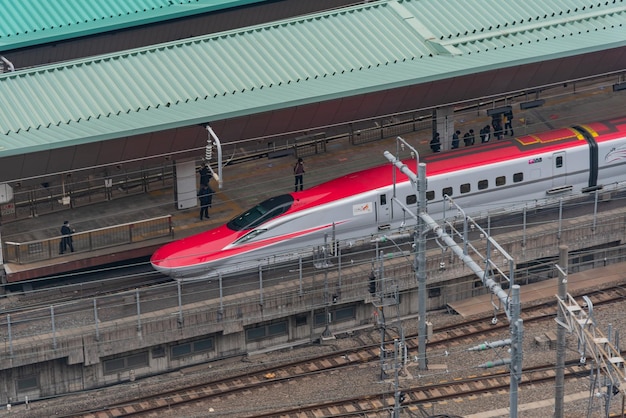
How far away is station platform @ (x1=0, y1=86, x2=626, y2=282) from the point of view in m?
59.0

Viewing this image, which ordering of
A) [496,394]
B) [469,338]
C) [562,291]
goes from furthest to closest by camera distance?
1. [469,338]
2. [496,394]
3. [562,291]

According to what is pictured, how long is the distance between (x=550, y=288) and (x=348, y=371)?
30.2ft

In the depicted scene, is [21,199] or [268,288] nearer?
[268,288]

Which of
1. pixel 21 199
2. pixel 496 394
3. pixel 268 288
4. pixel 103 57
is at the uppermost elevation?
pixel 103 57

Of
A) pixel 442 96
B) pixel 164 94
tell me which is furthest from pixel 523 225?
pixel 164 94

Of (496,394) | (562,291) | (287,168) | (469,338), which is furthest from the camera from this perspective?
(287,168)

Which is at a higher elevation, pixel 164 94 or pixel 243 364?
pixel 164 94

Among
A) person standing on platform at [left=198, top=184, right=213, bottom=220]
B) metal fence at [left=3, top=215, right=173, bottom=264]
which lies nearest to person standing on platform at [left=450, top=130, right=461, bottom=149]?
person standing on platform at [left=198, top=184, right=213, bottom=220]

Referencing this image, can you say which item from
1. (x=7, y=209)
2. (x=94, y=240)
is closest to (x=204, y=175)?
(x=94, y=240)

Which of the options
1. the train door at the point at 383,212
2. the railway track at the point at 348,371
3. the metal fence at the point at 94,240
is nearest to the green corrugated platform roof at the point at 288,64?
the train door at the point at 383,212

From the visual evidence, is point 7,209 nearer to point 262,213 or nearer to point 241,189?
point 241,189

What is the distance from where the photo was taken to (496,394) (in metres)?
53.9

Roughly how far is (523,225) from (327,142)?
9.93 meters

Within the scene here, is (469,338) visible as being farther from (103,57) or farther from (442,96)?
(103,57)
